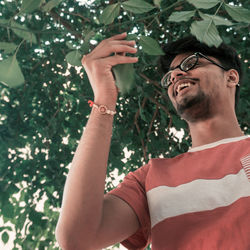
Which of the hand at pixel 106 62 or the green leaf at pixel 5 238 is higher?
the hand at pixel 106 62

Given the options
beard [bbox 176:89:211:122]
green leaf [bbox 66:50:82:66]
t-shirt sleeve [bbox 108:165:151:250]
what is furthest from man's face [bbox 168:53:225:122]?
green leaf [bbox 66:50:82:66]

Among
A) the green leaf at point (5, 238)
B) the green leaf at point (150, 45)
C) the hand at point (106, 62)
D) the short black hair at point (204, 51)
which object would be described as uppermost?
the short black hair at point (204, 51)

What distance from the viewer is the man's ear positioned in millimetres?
1416

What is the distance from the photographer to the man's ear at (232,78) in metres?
1.42

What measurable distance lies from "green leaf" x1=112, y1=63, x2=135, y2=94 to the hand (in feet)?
0.05

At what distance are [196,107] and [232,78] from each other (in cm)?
29

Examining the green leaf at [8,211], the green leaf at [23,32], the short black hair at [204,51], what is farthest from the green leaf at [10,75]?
the green leaf at [8,211]

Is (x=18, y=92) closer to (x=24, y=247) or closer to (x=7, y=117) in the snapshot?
(x=7, y=117)

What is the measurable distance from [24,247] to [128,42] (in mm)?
1815

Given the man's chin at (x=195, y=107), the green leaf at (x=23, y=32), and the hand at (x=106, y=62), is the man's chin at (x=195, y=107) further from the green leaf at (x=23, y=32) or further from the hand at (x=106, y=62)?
the green leaf at (x=23, y=32)

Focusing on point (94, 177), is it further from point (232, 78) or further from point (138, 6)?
point (232, 78)

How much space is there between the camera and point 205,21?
63cm

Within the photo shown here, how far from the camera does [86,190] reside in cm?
91

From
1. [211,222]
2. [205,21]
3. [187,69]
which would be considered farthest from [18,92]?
[205,21]
